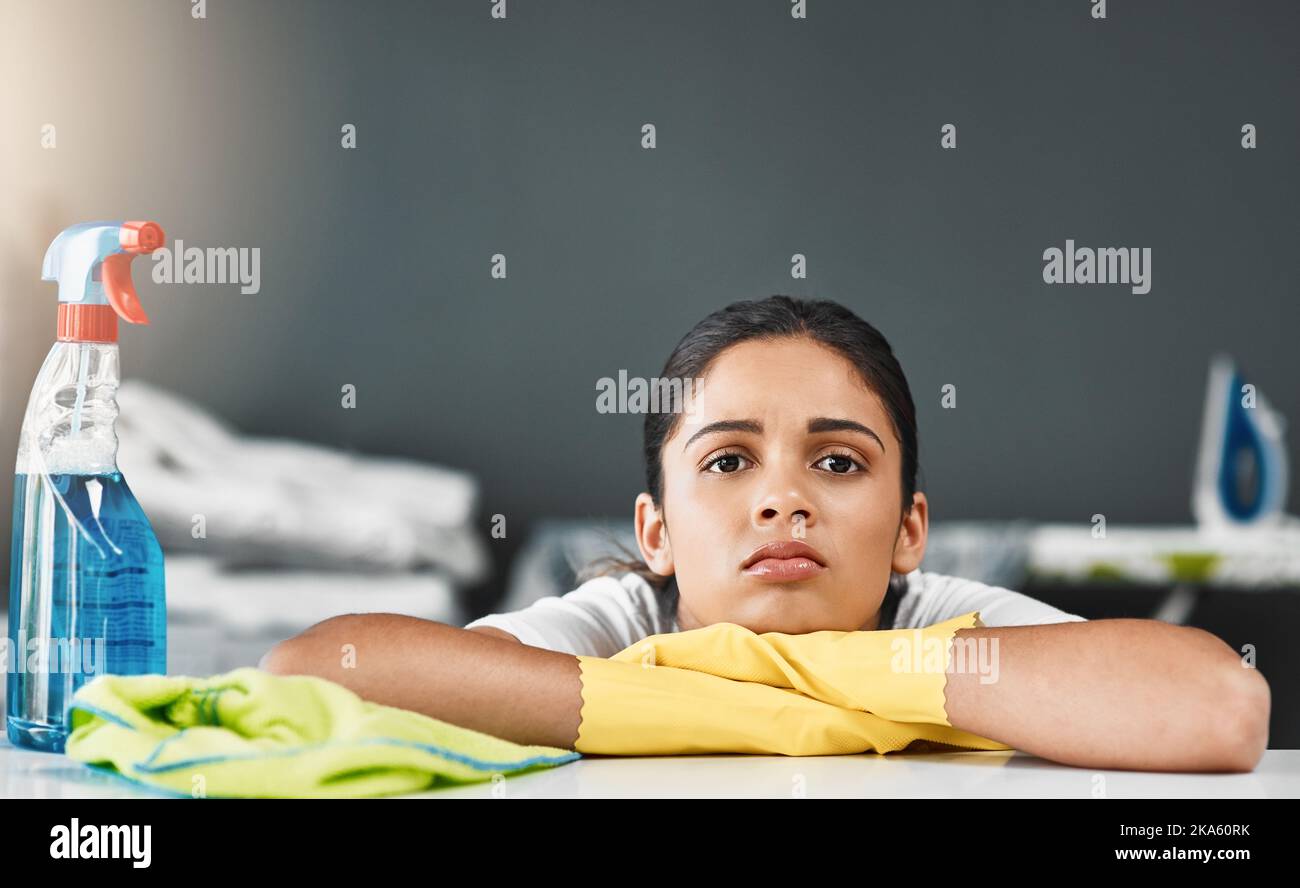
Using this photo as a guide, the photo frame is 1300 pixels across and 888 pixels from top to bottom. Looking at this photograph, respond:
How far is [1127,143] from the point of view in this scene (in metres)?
1.64

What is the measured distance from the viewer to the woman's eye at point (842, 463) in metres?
1.09

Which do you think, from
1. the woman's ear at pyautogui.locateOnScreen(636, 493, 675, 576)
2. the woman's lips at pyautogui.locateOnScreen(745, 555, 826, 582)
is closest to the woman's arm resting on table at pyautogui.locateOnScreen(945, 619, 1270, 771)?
the woman's lips at pyautogui.locateOnScreen(745, 555, 826, 582)

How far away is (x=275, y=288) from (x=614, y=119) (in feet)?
1.67

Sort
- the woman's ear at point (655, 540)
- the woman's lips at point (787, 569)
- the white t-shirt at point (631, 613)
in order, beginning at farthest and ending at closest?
1. the woman's ear at point (655, 540)
2. the white t-shirt at point (631, 613)
3. the woman's lips at point (787, 569)

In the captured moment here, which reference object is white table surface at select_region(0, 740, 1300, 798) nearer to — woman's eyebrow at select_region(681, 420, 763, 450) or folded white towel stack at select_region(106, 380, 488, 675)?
woman's eyebrow at select_region(681, 420, 763, 450)

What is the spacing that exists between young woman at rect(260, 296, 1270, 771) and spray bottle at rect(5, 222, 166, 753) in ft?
0.40

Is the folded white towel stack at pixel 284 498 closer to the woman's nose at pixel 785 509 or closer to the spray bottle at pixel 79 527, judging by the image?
the woman's nose at pixel 785 509

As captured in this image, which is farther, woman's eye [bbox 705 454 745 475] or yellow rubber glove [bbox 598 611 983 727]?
woman's eye [bbox 705 454 745 475]

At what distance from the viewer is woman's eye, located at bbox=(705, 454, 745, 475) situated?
3.63ft

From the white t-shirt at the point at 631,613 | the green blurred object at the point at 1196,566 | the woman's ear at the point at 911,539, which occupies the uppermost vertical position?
the woman's ear at the point at 911,539

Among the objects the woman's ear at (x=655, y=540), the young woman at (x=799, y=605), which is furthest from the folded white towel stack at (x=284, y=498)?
the woman's ear at (x=655, y=540)

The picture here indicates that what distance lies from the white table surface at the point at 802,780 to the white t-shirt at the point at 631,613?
1.08 feet
